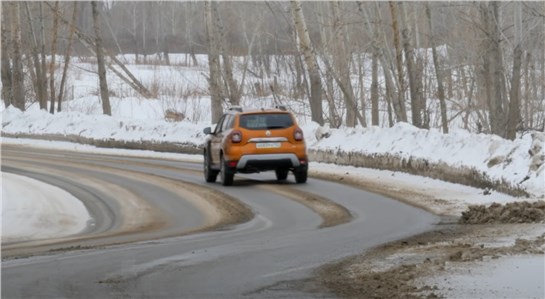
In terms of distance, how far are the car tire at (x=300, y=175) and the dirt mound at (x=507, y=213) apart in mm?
6532

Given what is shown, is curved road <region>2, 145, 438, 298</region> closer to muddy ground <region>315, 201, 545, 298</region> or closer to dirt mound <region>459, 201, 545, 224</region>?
muddy ground <region>315, 201, 545, 298</region>

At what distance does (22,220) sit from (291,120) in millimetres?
6913

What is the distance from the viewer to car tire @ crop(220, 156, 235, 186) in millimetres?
20172

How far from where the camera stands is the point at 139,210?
16625 millimetres

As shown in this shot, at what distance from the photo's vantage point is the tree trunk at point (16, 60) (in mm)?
43125

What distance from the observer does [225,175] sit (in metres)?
20.2

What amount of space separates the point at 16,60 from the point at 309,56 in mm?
19777

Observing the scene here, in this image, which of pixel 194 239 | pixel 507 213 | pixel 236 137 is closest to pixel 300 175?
pixel 236 137

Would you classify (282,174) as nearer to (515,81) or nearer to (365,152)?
(365,152)

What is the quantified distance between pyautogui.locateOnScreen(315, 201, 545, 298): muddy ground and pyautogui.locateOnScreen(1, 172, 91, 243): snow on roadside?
226 inches

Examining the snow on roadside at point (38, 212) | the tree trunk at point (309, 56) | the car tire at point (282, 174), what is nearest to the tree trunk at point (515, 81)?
the tree trunk at point (309, 56)

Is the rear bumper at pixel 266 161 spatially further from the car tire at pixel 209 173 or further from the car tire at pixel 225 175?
the car tire at pixel 209 173

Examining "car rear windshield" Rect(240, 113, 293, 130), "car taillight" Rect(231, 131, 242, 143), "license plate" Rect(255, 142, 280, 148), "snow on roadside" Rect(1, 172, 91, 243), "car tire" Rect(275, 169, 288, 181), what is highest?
"car rear windshield" Rect(240, 113, 293, 130)

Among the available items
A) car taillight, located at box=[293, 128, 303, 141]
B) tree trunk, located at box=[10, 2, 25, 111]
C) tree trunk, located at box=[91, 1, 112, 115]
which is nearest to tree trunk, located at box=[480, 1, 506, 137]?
car taillight, located at box=[293, 128, 303, 141]
